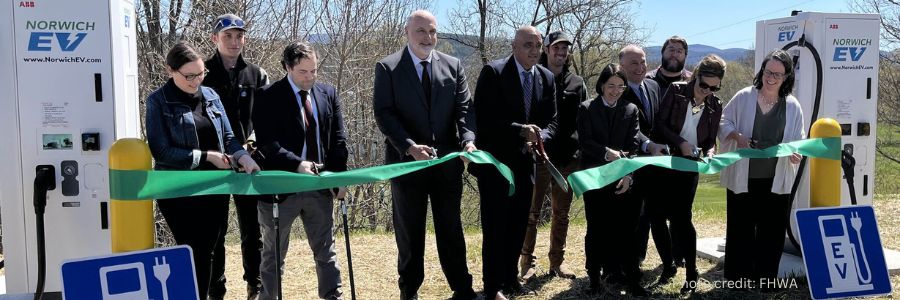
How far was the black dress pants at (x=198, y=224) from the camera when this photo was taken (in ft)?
13.7

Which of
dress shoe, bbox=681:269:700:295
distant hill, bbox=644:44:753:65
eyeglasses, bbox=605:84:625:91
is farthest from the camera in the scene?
distant hill, bbox=644:44:753:65

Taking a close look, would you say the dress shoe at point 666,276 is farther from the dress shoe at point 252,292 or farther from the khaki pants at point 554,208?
the dress shoe at point 252,292

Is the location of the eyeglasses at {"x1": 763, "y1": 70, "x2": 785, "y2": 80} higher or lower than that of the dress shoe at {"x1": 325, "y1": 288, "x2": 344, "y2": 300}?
higher

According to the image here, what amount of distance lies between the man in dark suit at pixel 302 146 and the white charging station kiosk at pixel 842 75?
3.67 meters

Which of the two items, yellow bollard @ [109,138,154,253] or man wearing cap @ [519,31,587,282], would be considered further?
man wearing cap @ [519,31,587,282]

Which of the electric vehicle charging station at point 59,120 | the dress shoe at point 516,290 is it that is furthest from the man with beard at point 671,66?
the electric vehicle charging station at point 59,120

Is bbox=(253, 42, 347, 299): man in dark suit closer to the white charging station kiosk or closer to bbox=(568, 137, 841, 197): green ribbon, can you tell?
bbox=(568, 137, 841, 197): green ribbon

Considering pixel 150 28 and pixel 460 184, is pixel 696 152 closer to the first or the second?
pixel 460 184

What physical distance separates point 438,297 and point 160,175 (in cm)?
245

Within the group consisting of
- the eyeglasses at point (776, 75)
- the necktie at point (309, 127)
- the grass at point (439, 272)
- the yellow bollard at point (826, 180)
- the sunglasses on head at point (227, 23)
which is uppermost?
the sunglasses on head at point (227, 23)

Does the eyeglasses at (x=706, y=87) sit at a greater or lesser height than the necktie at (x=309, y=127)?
greater

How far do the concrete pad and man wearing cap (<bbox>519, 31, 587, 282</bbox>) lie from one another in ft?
4.74

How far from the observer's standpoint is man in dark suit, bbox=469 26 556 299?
5.02m

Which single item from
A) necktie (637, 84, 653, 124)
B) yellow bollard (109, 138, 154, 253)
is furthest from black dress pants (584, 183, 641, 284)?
yellow bollard (109, 138, 154, 253)
